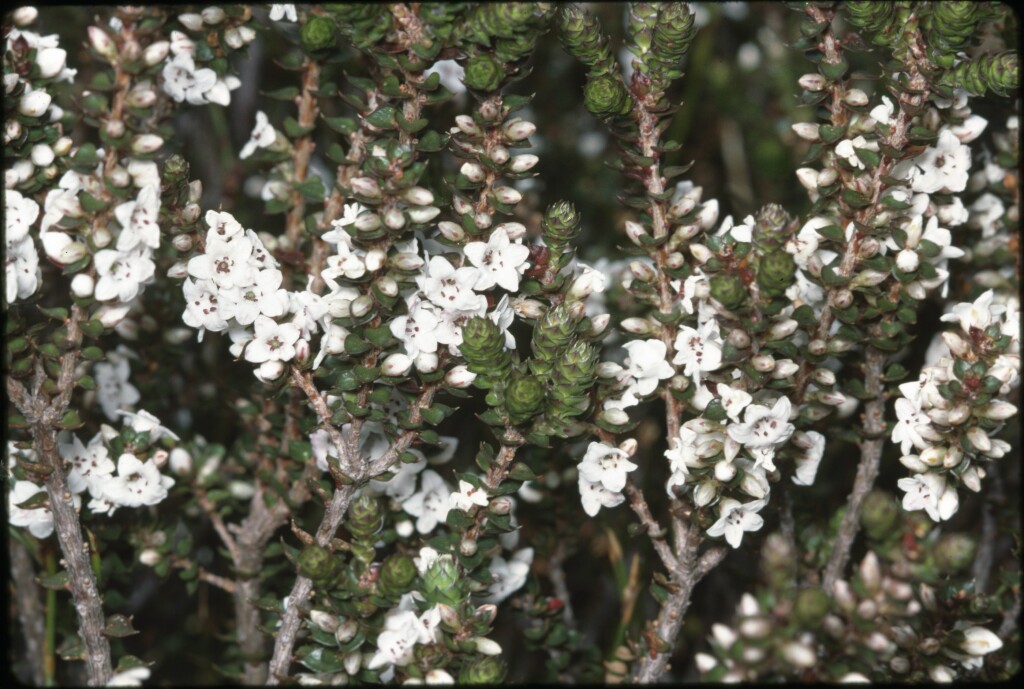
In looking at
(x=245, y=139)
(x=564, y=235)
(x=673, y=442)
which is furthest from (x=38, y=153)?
(x=245, y=139)

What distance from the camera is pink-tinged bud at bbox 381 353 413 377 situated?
92.7 inches

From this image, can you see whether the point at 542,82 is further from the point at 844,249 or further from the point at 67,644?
the point at 67,644

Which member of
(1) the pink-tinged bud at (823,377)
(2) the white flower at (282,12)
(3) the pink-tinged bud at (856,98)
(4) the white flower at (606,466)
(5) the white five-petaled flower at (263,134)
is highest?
(2) the white flower at (282,12)

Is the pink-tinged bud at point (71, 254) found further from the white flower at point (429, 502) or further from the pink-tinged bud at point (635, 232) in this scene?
the pink-tinged bud at point (635, 232)

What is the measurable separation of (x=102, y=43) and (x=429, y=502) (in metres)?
1.32

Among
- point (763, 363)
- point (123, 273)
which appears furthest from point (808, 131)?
point (123, 273)

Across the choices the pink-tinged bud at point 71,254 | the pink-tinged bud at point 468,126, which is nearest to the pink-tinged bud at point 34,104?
the pink-tinged bud at point 71,254

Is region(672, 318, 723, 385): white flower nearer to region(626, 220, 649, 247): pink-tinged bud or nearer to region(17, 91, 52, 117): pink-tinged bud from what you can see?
region(626, 220, 649, 247): pink-tinged bud

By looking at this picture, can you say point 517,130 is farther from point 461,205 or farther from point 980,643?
point 980,643

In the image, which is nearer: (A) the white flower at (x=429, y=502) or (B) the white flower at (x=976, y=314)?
(B) the white flower at (x=976, y=314)

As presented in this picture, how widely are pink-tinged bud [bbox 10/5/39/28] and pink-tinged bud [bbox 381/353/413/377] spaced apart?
1159 mm

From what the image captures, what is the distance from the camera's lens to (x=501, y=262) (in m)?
2.36

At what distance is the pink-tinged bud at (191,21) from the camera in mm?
2596

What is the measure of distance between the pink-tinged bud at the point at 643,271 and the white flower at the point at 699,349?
0.49 feet
